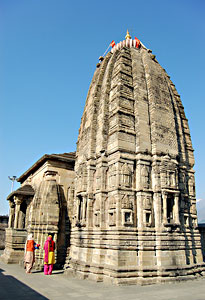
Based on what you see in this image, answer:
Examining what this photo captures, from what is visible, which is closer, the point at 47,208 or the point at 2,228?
the point at 47,208

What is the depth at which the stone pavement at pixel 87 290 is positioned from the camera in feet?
25.1

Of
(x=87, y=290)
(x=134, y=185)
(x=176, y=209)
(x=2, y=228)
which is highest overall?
(x=134, y=185)

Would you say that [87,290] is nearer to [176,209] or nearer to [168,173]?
[176,209]

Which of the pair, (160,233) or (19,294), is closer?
(19,294)

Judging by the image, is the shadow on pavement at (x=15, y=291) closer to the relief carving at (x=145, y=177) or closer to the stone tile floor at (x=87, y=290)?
the stone tile floor at (x=87, y=290)

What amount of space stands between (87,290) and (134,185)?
16.3ft

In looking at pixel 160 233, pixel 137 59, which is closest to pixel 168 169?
pixel 160 233

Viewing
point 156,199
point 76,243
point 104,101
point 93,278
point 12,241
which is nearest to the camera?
point 93,278

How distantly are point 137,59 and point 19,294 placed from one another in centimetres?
1363

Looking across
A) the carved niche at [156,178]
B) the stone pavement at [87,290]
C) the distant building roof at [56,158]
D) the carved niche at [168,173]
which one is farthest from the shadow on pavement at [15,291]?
the distant building roof at [56,158]

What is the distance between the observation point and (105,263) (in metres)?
10.5

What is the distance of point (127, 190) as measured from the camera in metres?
11.2

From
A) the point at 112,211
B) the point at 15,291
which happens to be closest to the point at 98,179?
the point at 112,211

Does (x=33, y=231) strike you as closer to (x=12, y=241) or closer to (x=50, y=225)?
(x=50, y=225)
